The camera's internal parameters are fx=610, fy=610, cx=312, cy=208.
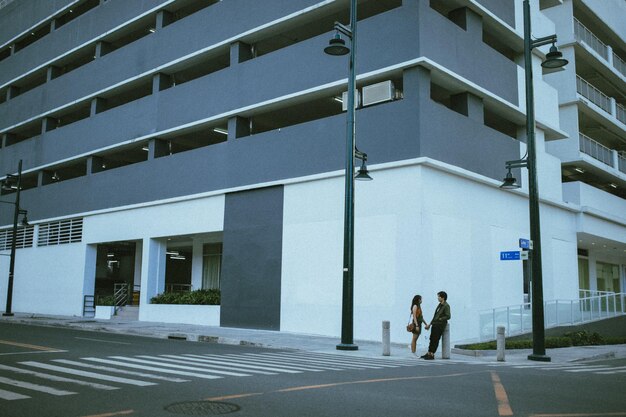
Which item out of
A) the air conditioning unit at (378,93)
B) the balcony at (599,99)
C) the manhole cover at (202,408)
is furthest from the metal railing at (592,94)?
the manhole cover at (202,408)

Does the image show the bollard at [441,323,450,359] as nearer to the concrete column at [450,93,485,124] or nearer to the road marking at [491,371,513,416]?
the road marking at [491,371,513,416]

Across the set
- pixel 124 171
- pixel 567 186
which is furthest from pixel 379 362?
pixel 124 171

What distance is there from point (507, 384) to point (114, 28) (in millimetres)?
33268

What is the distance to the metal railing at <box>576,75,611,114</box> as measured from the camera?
35.2 metres

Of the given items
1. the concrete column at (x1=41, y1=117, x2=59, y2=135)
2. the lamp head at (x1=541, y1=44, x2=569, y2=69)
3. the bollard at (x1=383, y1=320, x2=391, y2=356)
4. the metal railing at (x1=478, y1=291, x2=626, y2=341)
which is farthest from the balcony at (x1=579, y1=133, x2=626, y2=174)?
the concrete column at (x1=41, y1=117, x2=59, y2=135)

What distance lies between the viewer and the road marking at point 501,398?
24.4 feet

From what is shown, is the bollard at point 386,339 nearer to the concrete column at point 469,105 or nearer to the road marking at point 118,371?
the road marking at point 118,371

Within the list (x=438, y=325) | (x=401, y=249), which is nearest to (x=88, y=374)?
(x=438, y=325)

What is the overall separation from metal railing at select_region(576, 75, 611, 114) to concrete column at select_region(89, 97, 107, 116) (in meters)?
28.1

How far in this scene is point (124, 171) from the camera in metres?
33.4

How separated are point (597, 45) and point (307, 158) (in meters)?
23.8

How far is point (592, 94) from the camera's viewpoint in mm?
36594

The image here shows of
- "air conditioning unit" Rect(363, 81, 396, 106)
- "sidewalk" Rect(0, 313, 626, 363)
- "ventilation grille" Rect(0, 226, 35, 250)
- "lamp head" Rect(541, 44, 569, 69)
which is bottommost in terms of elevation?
"sidewalk" Rect(0, 313, 626, 363)

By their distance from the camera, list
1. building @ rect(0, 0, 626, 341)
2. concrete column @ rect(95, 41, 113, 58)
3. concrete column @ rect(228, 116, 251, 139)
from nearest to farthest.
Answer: building @ rect(0, 0, 626, 341) → concrete column @ rect(228, 116, 251, 139) → concrete column @ rect(95, 41, 113, 58)
